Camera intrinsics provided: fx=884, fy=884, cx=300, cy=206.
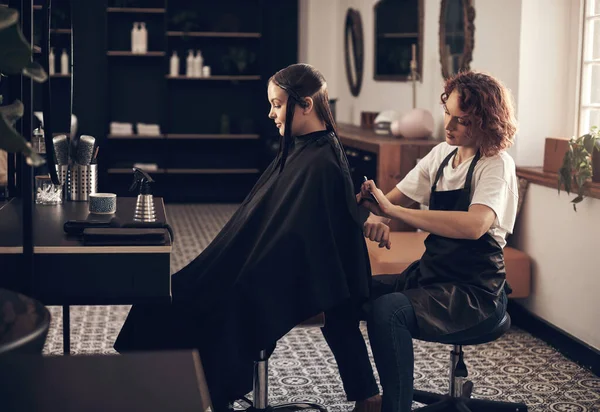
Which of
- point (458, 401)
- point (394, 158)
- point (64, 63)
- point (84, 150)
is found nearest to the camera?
point (458, 401)

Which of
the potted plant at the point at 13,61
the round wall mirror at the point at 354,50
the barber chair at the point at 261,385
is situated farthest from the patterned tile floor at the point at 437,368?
the round wall mirror at the point at 354,50

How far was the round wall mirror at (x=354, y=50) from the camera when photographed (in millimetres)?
7875

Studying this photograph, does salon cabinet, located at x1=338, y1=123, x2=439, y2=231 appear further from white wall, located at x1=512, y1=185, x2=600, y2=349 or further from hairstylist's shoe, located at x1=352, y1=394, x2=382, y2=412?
hairstylist's shoe, located at x1=352, y1=394, x2=382, y2=412

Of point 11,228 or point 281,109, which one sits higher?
point 281,109

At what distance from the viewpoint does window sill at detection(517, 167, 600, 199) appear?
363 cm

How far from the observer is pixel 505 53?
461 cm

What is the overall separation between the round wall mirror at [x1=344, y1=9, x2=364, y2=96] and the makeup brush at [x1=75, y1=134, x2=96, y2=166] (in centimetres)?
494

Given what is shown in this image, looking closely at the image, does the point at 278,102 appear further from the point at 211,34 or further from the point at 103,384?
the point at 211,34

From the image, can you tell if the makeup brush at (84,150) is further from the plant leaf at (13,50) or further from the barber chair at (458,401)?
the plant leaf at (13,50)

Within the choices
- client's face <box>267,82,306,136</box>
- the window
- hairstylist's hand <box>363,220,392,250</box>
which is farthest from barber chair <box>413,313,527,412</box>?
the window

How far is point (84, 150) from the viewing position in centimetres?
314

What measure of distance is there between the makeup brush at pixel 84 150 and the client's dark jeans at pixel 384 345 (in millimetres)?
1083

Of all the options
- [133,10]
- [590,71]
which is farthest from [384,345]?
[133,10]

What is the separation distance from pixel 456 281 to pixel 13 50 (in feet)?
5.80
